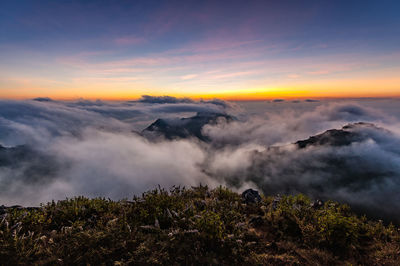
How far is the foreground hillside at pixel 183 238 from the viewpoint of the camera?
478 cm

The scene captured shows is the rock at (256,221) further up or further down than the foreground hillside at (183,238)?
further down

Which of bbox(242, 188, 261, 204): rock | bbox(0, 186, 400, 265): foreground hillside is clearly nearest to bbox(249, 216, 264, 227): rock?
bbox(0, 186, 400, 265): foreground hillside

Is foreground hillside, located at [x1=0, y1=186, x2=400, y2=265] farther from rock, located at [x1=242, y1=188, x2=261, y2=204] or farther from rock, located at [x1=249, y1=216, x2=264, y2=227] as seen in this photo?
rock, located at [x1=242, y1=188, x2=261, y2=204]

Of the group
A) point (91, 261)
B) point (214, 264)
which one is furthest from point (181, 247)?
point (91, 261)

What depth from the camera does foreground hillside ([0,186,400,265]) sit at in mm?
4777

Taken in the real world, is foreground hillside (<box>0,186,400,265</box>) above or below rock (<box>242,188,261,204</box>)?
above

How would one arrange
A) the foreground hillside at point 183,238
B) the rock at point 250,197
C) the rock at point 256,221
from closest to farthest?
the foreground hillside at point 183,238 < the rock at point 256,221 < the rock at point 250,197

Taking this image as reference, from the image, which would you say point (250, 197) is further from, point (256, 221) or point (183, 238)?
point (183, 238)

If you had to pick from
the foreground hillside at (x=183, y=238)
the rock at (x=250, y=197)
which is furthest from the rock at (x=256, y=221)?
the rock at (x=250, y=197)

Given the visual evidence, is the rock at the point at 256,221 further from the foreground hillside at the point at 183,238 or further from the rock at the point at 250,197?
the rock at the point at 250,197

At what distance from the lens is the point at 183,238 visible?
545 centimetres

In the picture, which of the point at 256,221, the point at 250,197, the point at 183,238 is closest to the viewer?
the point at 183,238

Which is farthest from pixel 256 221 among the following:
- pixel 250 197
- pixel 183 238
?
pixel 183 238

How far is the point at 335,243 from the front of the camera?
5852 millimetres
